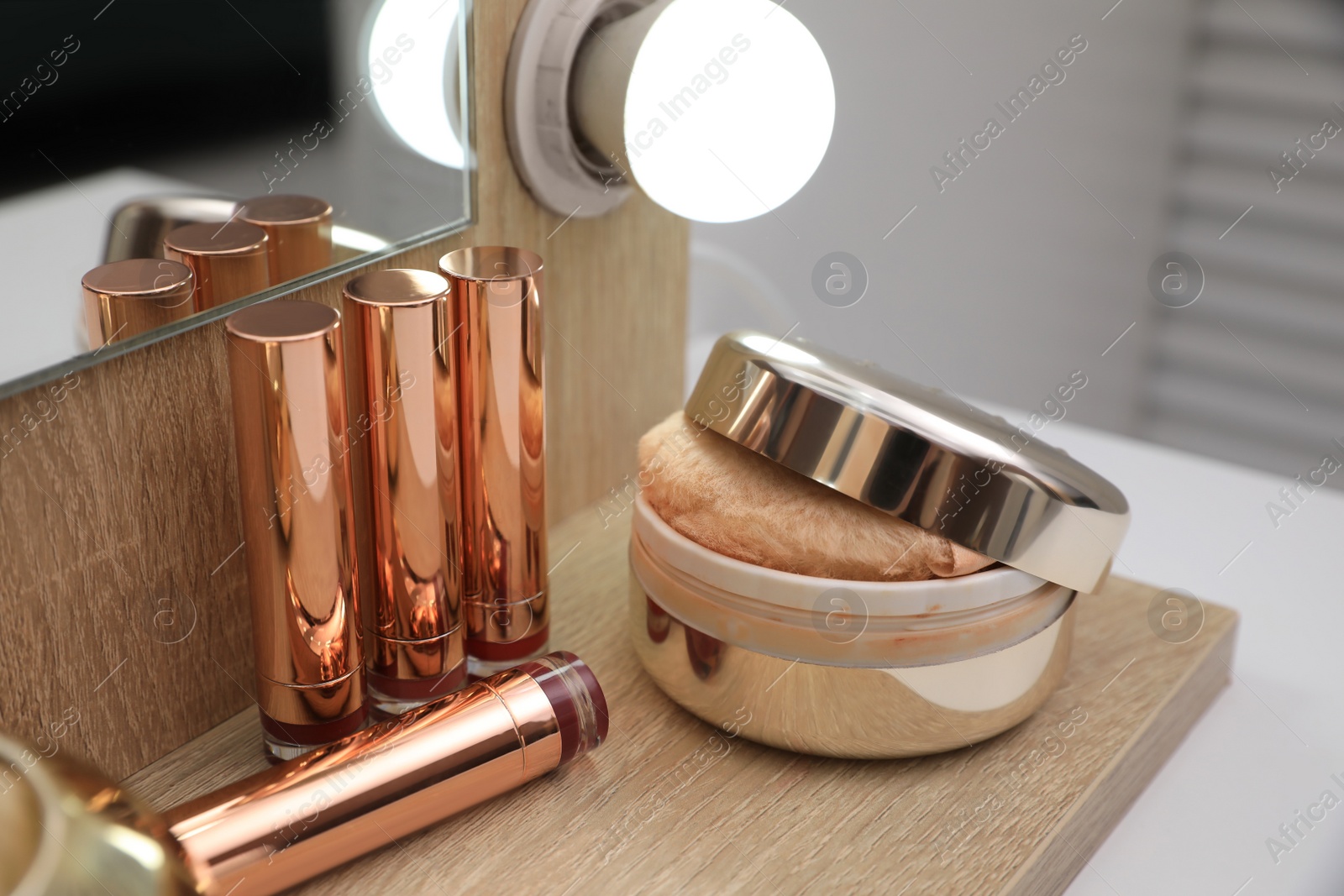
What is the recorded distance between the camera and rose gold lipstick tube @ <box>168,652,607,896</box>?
0.93 feet

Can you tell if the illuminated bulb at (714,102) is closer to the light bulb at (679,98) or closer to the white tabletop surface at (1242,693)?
the light bulb at (679,98)

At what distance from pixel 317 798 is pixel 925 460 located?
0.59 feet

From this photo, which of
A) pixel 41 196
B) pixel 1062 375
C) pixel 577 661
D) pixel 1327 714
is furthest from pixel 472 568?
pixel 1062 375

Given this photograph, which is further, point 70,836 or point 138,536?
point 138,536

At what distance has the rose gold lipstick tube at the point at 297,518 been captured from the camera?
11.3 inches

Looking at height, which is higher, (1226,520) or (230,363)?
(230,363)

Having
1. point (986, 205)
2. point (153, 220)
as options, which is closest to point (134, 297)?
point (153, 220)

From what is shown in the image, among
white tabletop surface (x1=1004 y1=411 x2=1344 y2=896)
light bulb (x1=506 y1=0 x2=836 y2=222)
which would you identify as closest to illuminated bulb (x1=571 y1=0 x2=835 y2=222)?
light bulb (x1=506 y1=0 x2=836 y2=222)

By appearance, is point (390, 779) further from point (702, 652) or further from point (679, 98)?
point (679, 98)

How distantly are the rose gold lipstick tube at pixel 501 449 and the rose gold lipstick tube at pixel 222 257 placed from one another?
0.17 feet

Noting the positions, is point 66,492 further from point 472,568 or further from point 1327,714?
point 1327,714

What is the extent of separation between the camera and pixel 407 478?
0.33 m

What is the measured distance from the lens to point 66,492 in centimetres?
30

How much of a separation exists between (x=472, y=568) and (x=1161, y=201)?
914 millimetres
